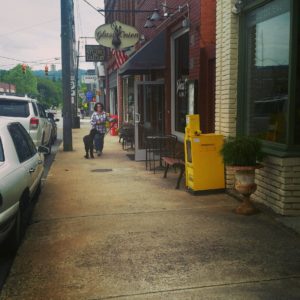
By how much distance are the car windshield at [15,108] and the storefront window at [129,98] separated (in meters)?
5.78

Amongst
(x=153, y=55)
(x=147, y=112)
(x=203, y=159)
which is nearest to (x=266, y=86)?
(x=203, y=159)

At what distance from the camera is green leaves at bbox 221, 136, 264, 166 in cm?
633

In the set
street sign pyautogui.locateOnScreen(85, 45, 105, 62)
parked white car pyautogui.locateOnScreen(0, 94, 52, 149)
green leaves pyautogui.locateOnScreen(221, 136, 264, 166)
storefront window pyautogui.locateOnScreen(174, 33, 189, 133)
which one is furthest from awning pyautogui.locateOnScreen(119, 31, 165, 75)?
street sign pyautogui.locateOnScreen(85, 45, 105, 62)

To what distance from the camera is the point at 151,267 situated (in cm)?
468

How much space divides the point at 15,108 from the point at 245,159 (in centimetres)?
770

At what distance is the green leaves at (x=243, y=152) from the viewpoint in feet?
20.8

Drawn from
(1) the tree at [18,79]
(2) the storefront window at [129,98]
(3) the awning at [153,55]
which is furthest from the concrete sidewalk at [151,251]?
(1) the tree at [18,79]

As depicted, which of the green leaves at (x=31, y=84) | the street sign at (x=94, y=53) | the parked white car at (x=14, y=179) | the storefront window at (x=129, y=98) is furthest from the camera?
the green leaves at (x=31, y=84)

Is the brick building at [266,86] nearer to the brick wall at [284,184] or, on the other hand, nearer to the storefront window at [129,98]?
the brick wall at [284,184]

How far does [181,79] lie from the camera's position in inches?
454

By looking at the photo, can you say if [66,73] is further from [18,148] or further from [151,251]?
[151,251]

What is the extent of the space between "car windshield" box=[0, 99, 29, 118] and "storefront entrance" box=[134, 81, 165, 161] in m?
2.93

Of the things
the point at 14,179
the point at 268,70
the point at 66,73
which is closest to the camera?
the point at 14,179

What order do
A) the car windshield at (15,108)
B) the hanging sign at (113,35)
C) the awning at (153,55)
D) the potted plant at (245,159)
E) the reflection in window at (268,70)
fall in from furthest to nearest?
the hanging sign at (113,35), the awning at (153,55), the car windshield at (15,108), the reflection in window at (268,70), the potted plant at (245,159)
